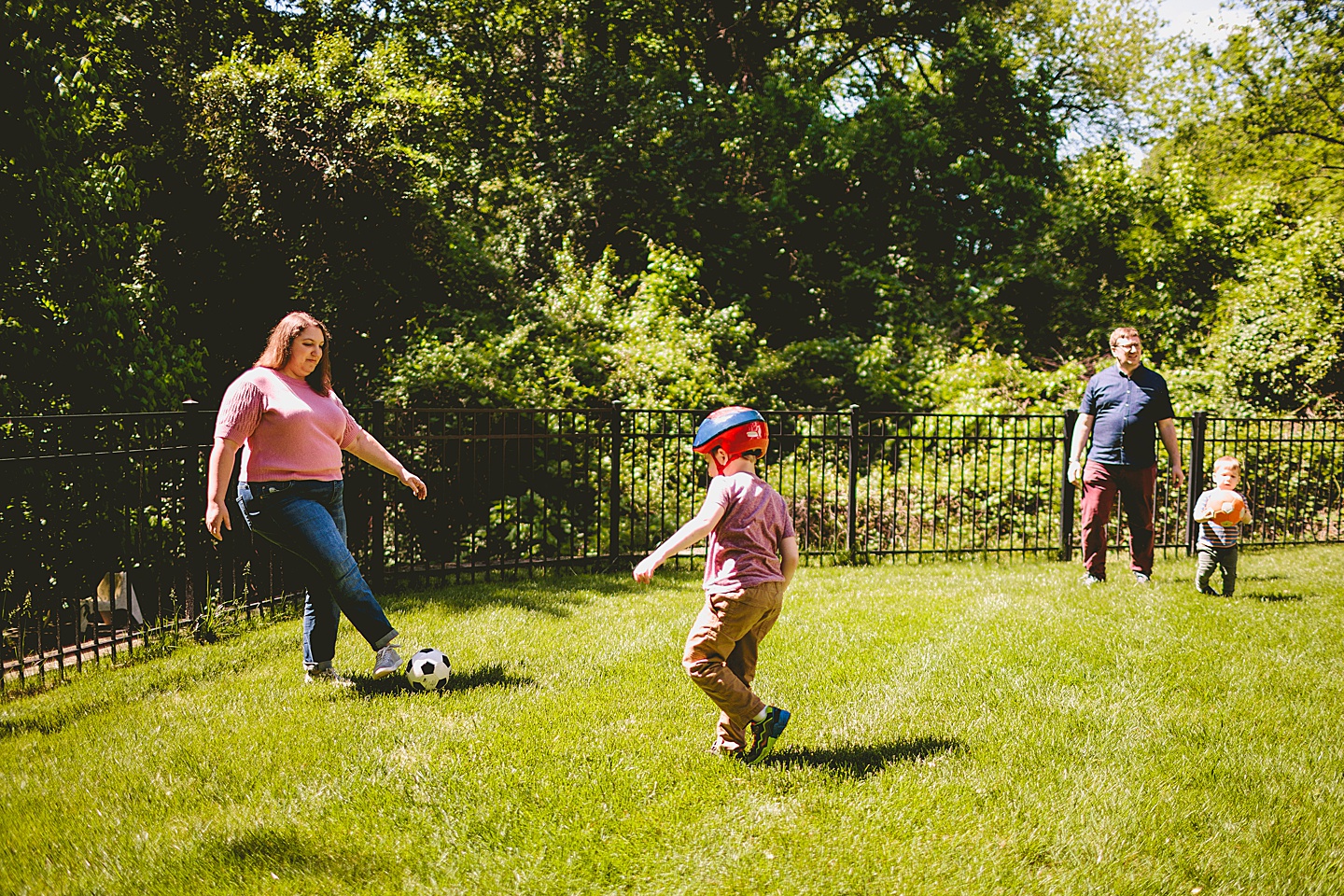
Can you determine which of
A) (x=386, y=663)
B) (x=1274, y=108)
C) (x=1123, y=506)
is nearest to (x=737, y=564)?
(x=386, y=663)

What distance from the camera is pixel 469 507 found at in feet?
33.8

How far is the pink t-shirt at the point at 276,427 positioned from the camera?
14.3ft

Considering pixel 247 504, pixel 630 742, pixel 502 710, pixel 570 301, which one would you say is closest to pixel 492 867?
pixel 630 742

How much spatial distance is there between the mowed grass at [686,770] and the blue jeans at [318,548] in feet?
0.97

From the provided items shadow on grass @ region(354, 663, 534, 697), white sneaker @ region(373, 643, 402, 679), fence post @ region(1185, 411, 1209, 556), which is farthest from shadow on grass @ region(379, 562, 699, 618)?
fence post @ region(1185, 411, 1209, 556)

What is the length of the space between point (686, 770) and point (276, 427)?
256 cm

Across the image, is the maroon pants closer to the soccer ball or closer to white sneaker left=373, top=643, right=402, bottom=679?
the soccer ball

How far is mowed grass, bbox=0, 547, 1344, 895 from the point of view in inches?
117

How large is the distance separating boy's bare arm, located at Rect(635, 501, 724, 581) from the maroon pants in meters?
4.97

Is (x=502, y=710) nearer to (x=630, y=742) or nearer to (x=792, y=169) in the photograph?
(x=630, y=742)

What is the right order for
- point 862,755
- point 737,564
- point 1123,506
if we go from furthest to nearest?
point 1123,506, point 862,755, point 737,564

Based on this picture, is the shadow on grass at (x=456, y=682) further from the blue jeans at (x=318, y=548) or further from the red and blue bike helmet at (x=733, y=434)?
the red and blue bike helmet at (x=733, y=434)

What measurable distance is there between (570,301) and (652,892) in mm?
10642

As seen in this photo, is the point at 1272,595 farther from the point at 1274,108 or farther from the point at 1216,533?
the point at 1274,108
